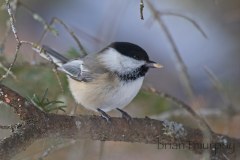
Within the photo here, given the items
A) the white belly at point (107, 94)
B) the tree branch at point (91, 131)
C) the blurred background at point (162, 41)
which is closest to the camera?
the tree branch at point (91, 131)

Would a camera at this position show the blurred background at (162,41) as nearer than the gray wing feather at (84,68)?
No

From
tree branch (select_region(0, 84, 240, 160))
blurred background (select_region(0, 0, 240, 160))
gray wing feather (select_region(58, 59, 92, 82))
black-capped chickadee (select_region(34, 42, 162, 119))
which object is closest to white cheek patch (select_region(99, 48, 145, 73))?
black-capped chickadee (select_region(34, 42, 162, 119))

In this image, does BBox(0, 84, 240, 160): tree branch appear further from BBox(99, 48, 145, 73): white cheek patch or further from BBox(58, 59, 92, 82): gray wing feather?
BBox(58, 59, 92, 82): gray wing feather

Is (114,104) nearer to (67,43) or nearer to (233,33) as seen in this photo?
(67,43)

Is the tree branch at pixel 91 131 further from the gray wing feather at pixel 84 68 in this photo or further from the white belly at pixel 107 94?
the gray wing feather at pixel 84 68

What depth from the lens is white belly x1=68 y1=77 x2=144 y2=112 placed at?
1.91m

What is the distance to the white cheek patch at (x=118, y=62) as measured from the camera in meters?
1.94

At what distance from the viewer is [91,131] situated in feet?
5.26

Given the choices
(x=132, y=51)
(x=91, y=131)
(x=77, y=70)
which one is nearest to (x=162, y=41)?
(x=77, y=70)

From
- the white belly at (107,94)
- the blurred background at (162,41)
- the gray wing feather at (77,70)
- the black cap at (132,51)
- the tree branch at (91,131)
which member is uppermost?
the blurred background at (162,41)

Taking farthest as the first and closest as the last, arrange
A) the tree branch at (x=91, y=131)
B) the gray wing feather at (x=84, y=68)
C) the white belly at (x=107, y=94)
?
1. the gray wing feather at (x=84, y=68)
2. the white belly at (x=107, y=94)
3. the tree branch at (x=91, y=131)

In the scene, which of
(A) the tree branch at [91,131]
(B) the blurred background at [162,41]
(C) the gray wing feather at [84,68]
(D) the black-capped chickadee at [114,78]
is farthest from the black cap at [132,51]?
(B) the blurred background at [162,41]

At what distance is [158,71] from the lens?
12.5ft

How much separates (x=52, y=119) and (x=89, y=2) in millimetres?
2922
